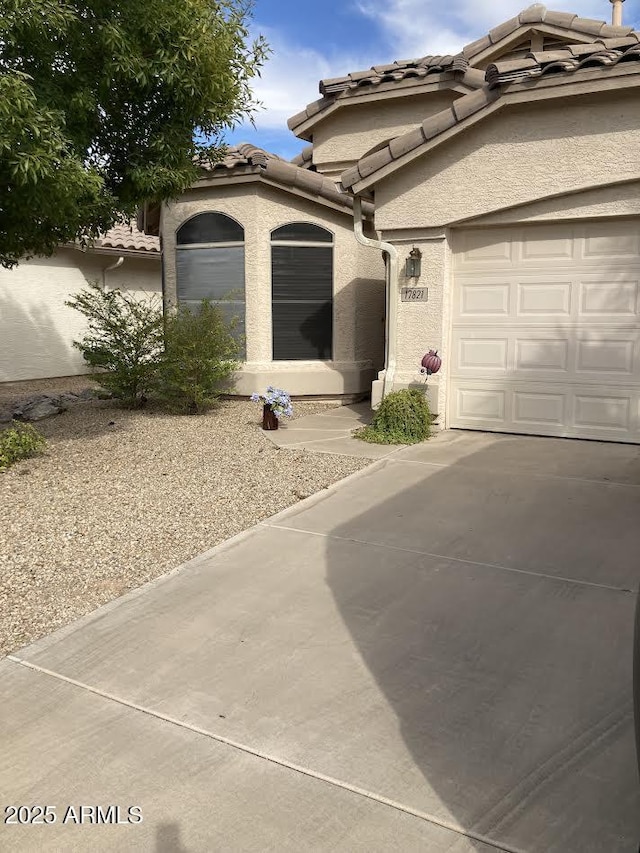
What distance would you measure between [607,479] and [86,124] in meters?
5.68

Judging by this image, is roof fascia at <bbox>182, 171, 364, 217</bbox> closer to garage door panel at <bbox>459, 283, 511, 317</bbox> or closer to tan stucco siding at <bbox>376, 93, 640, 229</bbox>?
tan stucco siding at <bbox>376, 93, 640, 229</bbox>

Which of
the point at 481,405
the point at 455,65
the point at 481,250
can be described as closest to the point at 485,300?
the point at 481,250

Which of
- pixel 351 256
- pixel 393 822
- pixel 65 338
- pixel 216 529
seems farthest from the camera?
pixel 65 338

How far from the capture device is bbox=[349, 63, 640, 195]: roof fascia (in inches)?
273

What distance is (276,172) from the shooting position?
10234mm

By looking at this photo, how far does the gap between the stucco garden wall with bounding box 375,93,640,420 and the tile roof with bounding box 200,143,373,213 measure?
200cm

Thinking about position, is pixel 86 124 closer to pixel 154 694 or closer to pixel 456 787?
pixel 154 694

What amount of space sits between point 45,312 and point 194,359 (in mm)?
7735

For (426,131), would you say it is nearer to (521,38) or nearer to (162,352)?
(162,352)

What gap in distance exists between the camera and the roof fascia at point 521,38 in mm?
11303

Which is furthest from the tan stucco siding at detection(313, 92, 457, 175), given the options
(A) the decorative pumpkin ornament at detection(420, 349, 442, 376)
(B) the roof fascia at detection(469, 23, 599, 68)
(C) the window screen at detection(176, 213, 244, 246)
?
(A) the decorative pumpkin ornament at detection(420, 349, 442, 376)

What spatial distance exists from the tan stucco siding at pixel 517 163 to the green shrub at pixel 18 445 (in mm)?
4711

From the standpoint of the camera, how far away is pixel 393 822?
232 centimetres

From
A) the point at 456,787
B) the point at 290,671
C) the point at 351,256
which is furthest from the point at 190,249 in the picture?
the point at 456,787
